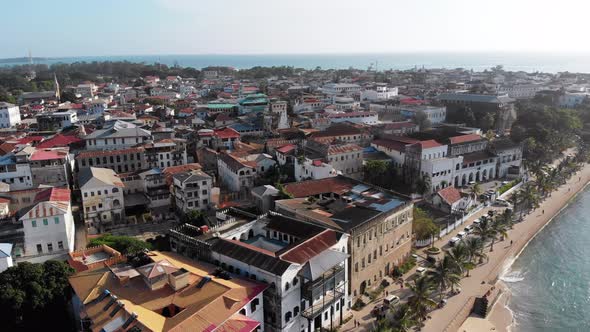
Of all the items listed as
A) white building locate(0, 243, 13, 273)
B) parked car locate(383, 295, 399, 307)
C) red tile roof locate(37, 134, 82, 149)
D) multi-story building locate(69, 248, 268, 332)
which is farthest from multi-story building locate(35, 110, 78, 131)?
parked car locate(383, 295, 399, 307)

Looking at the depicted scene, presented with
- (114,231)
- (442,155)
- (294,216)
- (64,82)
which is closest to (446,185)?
(442,155)

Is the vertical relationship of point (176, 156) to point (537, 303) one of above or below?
above

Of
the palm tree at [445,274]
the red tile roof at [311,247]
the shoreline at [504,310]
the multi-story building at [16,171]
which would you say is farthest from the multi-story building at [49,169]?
the shoreline at [504,310]

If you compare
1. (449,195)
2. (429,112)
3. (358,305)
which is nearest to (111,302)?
(358,305)

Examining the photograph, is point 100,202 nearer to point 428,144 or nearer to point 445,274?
point 445,274

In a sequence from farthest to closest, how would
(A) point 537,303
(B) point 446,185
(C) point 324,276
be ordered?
(B) point 446,185 < (A) point 537,303 < (C) point 324,276

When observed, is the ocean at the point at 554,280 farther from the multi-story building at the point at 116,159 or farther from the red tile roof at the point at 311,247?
the multi-story building at the point at 116,159

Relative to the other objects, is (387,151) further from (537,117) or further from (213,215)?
(537,117)
